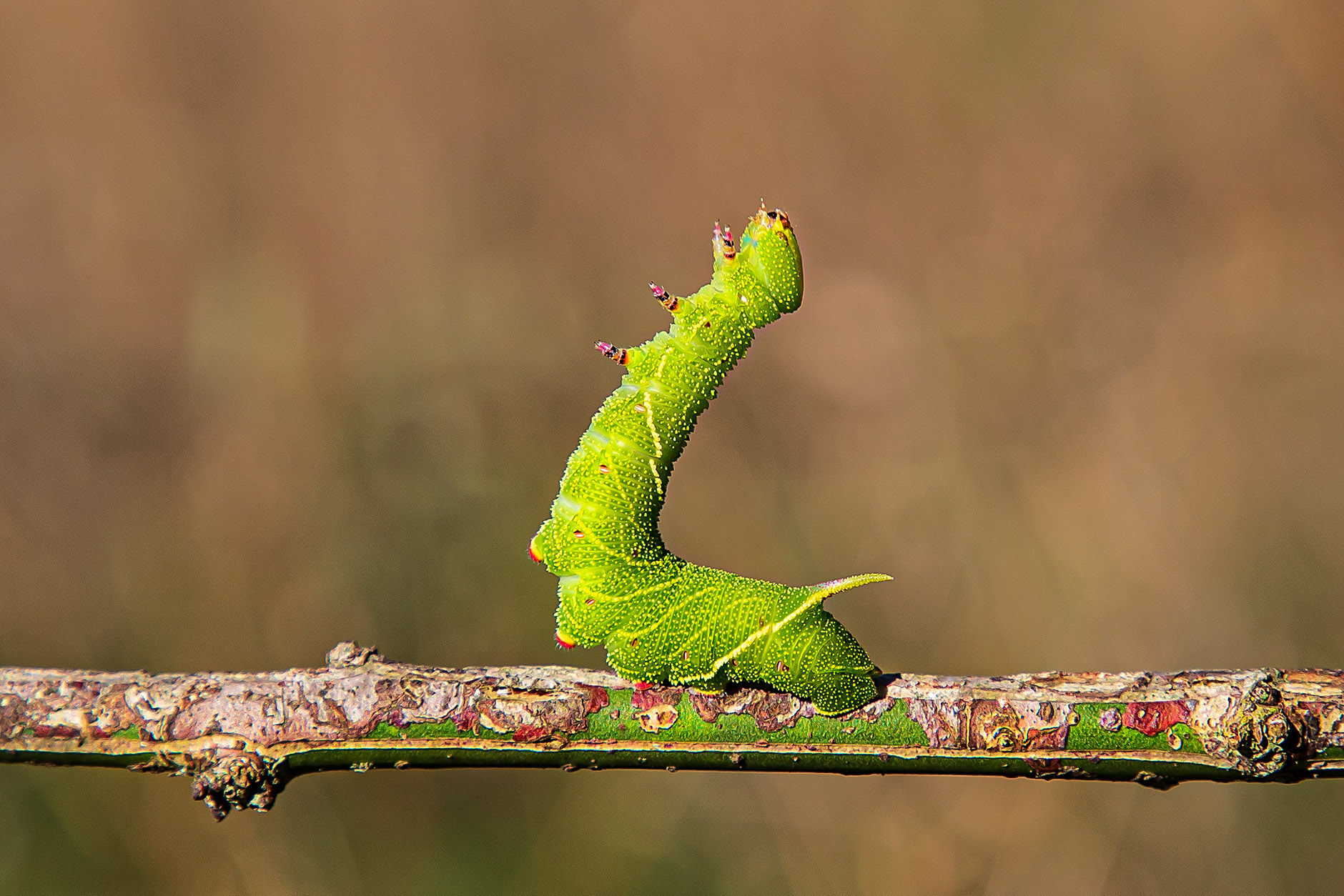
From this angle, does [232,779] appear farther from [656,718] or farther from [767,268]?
[767,268]

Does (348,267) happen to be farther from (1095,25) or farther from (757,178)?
(1095,25)

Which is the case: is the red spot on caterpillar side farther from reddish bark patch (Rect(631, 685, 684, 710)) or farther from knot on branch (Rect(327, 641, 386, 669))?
knot on branch (Rect(327, 641, 386, 669))

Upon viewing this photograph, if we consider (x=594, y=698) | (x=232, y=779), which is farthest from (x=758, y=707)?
(x=232, y=779)

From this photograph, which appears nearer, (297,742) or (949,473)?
(297,742)

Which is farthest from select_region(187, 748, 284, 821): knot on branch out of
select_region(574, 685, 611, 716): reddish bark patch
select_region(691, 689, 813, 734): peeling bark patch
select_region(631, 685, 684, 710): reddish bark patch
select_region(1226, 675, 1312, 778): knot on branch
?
select_region(1226, 675, 1312, 778): knot on branch

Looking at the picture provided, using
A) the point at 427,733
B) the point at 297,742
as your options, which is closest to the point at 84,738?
the point at 297,742
